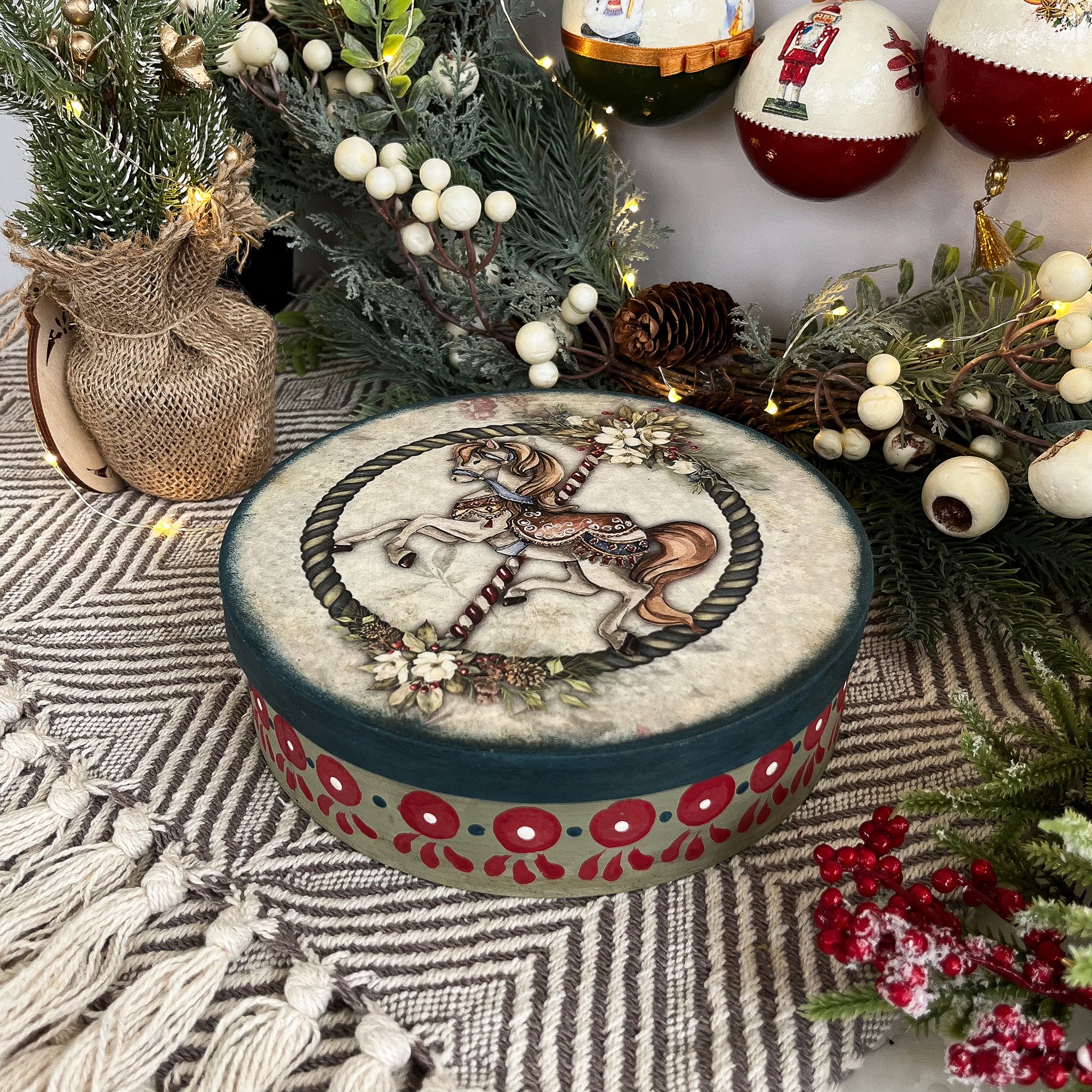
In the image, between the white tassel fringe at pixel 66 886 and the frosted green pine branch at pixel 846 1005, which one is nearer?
the frosted green pine branch at pixel 846 1005

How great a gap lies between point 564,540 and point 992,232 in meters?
0.52

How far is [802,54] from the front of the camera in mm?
956

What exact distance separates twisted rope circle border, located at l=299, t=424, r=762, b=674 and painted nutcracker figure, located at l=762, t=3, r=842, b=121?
38cm

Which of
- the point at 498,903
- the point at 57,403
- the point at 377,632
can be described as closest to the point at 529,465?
the point at 377,632

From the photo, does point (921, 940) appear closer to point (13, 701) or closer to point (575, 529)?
point (575, 529)

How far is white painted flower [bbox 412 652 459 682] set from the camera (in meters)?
0.68

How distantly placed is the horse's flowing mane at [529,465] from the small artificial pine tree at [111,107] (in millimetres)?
388

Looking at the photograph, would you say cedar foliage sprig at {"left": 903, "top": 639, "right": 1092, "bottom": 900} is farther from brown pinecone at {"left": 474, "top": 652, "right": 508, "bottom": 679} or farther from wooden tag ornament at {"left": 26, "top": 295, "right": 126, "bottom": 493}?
wooden tag ornament at {"left": 26, "top": 295, "right": 126, "bottom": 493}

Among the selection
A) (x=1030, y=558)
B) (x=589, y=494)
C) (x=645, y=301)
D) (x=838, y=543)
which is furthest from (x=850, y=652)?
(x=645, y=301)

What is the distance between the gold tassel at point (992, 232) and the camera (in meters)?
0.95

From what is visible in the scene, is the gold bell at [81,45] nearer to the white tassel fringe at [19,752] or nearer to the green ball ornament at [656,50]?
the green ball ornament at [656,50]

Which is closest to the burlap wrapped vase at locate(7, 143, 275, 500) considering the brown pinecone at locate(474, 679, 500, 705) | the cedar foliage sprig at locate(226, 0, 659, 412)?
the cedar foliage sprig at locate(226, 0, 659, 412)

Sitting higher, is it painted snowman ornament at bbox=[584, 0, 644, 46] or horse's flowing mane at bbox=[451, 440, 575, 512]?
painted snowman ornament at bbox=[584, 0, 644, 46]

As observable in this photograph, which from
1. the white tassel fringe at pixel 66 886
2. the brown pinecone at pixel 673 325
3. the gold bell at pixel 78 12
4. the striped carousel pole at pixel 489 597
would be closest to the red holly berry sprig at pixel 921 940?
the striped carousel pole at pixel 489 597
